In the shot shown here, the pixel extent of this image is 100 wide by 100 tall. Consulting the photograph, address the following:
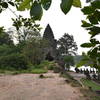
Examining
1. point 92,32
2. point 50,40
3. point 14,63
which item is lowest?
point 92,32

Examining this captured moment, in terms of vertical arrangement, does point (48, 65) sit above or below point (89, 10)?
above

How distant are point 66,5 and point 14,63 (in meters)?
34.3

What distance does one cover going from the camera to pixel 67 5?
0.93 metres

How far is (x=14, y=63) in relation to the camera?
34906 mm

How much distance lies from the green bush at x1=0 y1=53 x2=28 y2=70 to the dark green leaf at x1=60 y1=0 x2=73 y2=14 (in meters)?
33.2

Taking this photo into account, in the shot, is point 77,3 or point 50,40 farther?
point 50,40

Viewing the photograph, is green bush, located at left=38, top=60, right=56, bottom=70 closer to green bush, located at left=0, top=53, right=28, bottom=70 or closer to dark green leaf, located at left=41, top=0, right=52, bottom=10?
green bush, located at left=0, top=53, right=28, bottom=70

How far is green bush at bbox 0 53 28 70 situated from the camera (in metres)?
Answer: 34.4

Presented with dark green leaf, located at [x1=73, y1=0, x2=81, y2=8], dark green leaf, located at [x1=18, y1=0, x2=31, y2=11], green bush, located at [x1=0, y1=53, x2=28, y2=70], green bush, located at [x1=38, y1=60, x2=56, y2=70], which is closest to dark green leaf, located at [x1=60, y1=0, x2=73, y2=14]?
dark green leaf, located at [x1=73, y1=0, x2=81, y2=8]

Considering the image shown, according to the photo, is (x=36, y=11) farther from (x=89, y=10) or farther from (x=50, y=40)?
(x=50, y=40)

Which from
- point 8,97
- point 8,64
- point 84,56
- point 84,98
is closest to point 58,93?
point 84,98

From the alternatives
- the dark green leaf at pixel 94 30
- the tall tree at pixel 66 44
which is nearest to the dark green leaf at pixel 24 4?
the dark green leaf at pixel 94 30

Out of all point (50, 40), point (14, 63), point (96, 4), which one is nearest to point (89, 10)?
point (96, 4)

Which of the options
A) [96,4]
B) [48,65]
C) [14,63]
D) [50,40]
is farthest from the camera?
→ [50,40]
